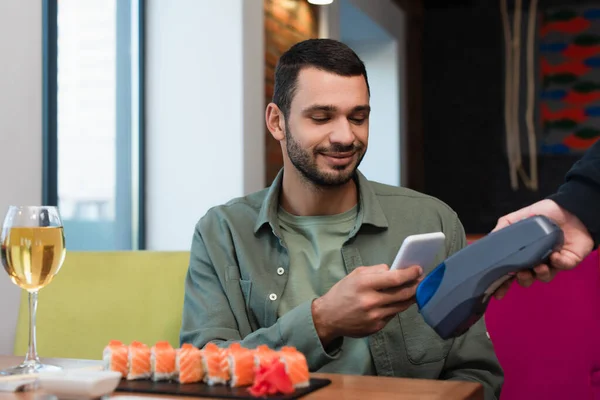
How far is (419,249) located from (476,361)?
20.3 inches

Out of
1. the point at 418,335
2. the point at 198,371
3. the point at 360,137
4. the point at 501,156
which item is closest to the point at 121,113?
the point at 360,137

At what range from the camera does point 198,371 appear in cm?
94

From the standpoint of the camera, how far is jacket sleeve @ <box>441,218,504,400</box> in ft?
4.74

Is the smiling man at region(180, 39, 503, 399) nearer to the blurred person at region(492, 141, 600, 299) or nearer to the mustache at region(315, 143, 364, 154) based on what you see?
the mustache at region(315, 143, 364, 154)

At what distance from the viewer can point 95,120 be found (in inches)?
132

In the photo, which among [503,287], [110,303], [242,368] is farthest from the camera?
[110,303]

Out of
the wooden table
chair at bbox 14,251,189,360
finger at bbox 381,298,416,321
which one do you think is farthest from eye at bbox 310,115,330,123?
the wooden table

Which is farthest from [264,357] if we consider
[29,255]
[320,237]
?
[320,237]

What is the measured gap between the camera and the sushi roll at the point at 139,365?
96cm

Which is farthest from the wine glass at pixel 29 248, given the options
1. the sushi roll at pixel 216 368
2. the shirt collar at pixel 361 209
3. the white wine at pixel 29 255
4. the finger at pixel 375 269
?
the shirt collar at pixel 361 209

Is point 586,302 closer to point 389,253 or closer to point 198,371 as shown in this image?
point 389,253

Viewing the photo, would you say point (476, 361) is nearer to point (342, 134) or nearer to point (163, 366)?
point (342, 134)

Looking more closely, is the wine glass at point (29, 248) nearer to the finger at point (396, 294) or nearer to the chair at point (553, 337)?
the finger at point (396, 294)

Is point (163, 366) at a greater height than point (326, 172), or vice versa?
point (326, 172)
